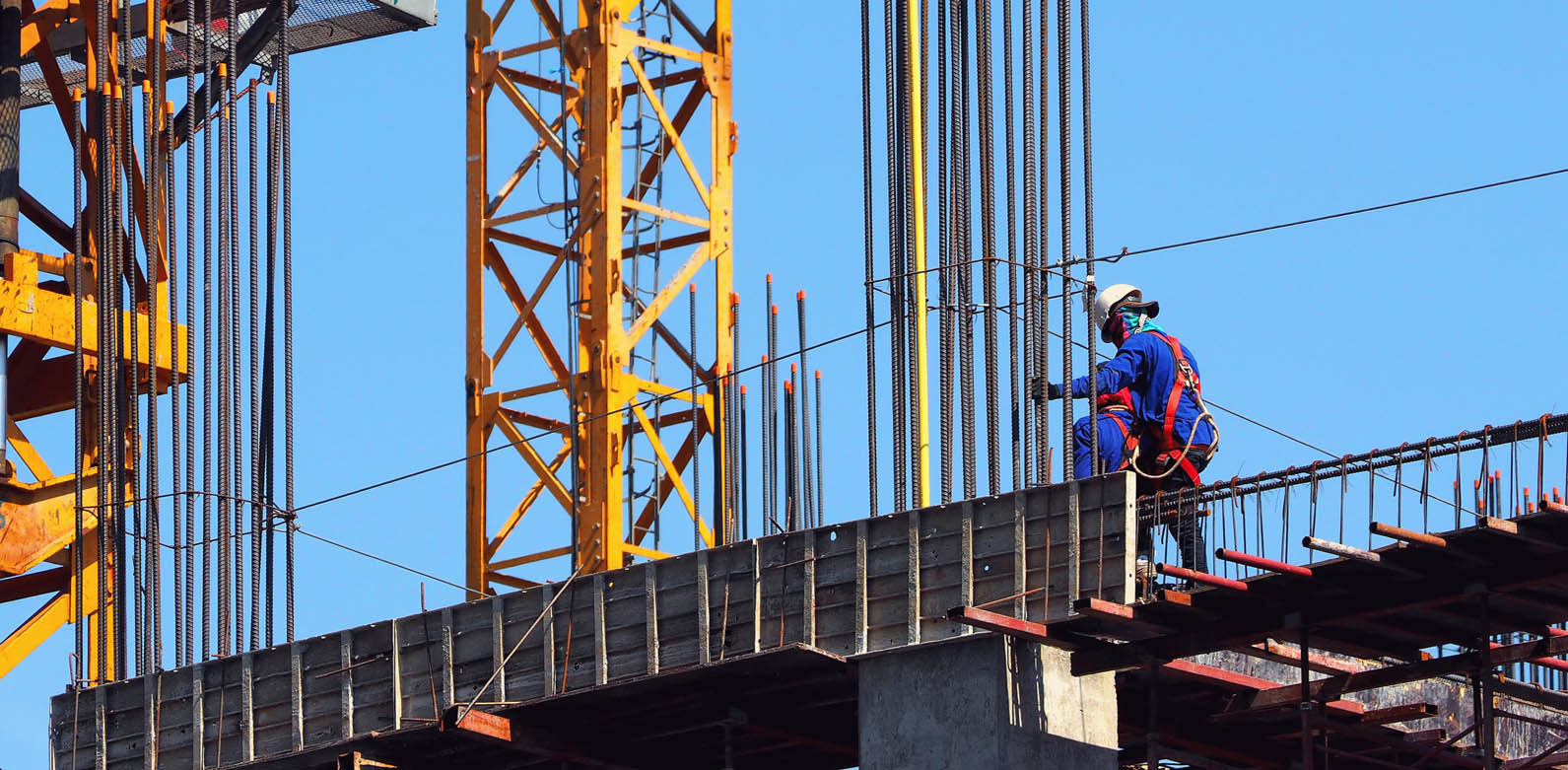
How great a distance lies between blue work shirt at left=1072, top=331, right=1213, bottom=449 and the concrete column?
1.90 m

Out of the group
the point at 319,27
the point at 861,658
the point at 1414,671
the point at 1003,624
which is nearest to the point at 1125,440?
the point at 1003,624

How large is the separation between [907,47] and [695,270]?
10.6m

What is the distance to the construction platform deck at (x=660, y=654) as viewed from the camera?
Answer: 72.4 feet

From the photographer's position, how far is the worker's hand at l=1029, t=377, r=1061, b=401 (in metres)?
23.2

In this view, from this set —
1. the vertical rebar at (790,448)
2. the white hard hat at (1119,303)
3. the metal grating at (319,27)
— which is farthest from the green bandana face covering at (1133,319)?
the metal grating at (319,27)

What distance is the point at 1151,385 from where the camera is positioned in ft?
→ 74.2

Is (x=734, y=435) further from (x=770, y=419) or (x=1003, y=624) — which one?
(x=1003, y=624)

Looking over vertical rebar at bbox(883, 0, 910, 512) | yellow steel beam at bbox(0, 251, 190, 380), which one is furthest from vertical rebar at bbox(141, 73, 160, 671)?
vertical rebar at bbox(883, 0, 910, 512)

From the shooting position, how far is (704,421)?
1391 inches

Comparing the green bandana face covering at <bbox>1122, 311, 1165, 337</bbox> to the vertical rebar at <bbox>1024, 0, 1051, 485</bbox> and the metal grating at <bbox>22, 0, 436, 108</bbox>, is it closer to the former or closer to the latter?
the vertical rebar at <bbox>1024, 0, 1051, 485</bbox>

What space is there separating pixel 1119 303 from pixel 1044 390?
879 mm

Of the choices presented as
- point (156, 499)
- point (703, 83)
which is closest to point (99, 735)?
point (156, 499)

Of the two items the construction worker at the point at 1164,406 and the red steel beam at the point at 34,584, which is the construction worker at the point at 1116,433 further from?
the red steel beam at the point at 34,584

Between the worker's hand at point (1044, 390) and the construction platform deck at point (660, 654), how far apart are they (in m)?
1.34
